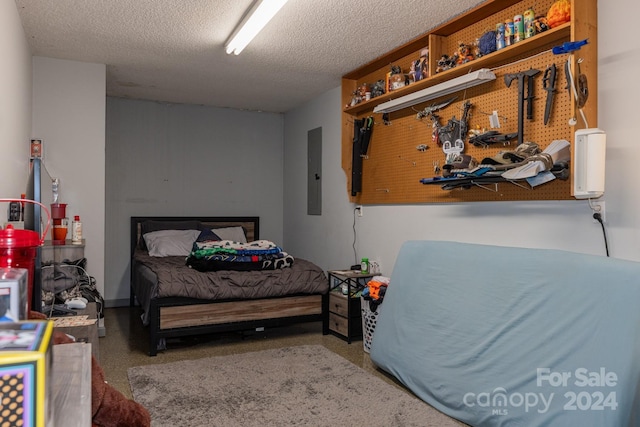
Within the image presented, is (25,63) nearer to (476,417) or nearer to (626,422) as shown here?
(476,417)

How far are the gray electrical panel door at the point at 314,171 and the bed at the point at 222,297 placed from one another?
1.08 m

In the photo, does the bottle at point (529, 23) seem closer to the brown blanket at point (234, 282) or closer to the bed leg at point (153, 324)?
the brown blanket at point (234, 282)

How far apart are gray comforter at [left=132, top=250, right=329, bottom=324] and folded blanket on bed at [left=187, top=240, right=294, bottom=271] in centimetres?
7

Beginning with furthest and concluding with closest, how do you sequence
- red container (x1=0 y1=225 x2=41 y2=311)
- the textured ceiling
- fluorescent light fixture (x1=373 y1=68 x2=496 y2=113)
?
the textured ceiling → fluorescent light fixture (x1=373 y1=68 x2=496 y2=113) → red container (x1=0 y1=225 x2=41 y2=311)

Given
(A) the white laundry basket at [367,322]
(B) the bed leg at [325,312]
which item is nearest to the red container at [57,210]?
(B) the bed leg at [325,312]

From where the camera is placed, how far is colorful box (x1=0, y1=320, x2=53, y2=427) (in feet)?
1.66

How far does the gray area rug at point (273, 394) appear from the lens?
7.92 ft

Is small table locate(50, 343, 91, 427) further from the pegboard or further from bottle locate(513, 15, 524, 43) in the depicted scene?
bottle locate(513, 15, 524, 43)

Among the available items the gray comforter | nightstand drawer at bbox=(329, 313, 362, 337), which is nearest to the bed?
the gray comforter

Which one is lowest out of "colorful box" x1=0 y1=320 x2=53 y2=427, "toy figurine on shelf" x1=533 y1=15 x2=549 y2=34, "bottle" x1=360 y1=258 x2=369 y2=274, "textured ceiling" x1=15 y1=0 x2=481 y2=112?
"bottle" x1=360 y1=258 x2=369 y2=274

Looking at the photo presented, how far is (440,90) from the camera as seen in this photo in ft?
10.1

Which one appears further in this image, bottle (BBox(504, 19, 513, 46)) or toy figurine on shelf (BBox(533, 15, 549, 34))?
bottle (BBox(504, 19, 513, 46))

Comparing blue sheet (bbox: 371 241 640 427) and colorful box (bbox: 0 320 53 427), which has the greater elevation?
colorful box (bbox: 0 320 53 427)

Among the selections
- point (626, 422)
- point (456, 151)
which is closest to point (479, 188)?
point (456, 151)
